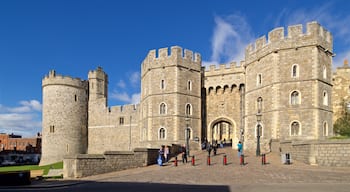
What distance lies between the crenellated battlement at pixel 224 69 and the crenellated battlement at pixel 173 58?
1442 mm

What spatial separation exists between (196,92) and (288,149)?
12.0 metres

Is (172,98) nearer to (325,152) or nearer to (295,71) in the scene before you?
(295,71)

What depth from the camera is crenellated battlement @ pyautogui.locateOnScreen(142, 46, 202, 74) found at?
3114cm

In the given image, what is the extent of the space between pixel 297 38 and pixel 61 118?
2844 centimetres

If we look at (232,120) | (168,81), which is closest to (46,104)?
(168,81)

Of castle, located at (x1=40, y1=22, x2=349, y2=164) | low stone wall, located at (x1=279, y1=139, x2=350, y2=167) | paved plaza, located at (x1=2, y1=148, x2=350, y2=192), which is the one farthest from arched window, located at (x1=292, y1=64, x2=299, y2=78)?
paved plaza, located at (x1=2, y1=148, x2=350, y2=192)

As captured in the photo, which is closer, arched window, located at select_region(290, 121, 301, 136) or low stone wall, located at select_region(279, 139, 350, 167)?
low stone wall, located at select_region(279, 139, 350, 167)

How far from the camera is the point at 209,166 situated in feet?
65.5

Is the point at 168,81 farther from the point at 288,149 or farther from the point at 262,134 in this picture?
the point at 288,149

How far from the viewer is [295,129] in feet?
84.0

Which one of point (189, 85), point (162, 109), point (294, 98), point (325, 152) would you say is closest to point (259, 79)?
point (294, 98)

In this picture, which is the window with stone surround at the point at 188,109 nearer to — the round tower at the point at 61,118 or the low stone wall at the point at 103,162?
the low stone wall at the point at 103,162

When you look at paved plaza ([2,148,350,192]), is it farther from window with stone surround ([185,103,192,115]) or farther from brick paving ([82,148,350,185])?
window with stone surround ([185,103,192,115])

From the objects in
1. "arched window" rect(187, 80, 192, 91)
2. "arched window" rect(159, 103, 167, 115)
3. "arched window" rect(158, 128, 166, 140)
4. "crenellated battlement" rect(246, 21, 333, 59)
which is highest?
"crenellated battlement" rect(246, 21, 333, 59)
